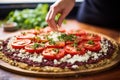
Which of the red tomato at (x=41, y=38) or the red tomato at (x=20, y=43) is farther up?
the red tomato at (x=41, y=38)

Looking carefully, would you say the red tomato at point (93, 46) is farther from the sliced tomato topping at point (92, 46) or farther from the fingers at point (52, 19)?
the fingers at point (52, 19)

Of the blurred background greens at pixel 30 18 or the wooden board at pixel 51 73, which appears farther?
the blurred background greens at pixel 30 18

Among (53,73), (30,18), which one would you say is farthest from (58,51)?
(30,18)

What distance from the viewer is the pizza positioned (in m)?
1.20

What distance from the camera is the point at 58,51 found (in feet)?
4.22

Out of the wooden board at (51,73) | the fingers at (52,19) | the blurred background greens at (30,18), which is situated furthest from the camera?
the blurred background greens at (30,18)

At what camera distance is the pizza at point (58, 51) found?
120 cm

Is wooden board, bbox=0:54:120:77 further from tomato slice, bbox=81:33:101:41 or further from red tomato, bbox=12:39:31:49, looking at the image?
tomato slice, bbox=81:33:101:41

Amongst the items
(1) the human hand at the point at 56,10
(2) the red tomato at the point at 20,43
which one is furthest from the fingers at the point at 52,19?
(2) the red tomato at the point at 20,43

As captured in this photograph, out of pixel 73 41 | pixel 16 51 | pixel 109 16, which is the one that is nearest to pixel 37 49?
pixel 16 51

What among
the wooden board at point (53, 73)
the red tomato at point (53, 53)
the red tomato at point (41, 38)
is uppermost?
the red tomato at point (41, 38)

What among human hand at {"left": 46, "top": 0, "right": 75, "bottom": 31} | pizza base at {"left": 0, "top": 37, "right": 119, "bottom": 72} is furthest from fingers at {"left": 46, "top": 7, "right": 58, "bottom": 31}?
pizza base at {"left": 0, "top": 37, "right": 119, "bottom": 72}

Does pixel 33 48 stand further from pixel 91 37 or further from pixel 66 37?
pixel 91 37

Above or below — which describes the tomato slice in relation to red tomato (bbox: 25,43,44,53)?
above
